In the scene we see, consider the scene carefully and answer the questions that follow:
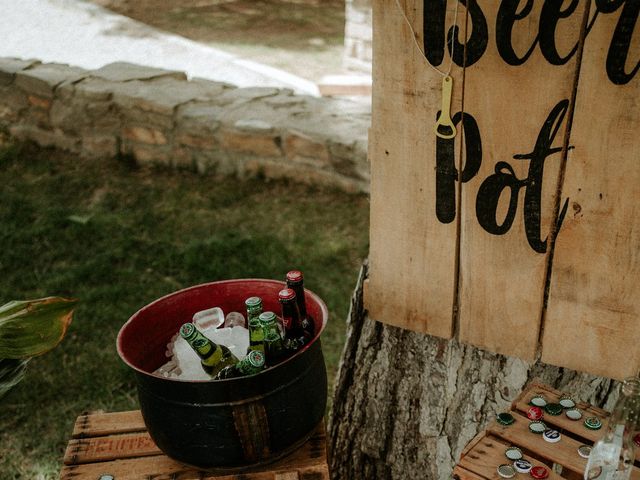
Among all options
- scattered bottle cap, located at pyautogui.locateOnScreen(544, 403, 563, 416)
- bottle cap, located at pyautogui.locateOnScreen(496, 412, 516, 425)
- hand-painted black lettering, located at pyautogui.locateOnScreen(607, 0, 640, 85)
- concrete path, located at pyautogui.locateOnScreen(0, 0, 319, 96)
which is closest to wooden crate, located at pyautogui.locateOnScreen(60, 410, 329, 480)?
bottle cap, located at pyautogui.locateOnScreen(496, 412, 516, 425)

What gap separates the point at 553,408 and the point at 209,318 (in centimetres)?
95

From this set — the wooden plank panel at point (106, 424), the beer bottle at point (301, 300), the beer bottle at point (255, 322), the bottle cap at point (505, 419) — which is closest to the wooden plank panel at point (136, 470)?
the wooden plank panel at point (106, 424)

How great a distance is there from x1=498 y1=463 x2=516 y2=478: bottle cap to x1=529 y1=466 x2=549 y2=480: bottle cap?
38 mm

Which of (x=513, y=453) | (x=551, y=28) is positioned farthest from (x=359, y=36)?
(x=513, y=453)

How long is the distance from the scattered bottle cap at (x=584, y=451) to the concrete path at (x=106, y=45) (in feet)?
18.6

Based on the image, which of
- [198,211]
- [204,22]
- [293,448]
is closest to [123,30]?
[204,22]

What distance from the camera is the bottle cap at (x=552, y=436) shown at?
1.53m

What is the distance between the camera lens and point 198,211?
13.5 feet

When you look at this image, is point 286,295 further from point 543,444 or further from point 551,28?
point 551,28

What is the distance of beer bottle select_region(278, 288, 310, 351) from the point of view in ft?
5.69

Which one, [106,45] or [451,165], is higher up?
[451,165]

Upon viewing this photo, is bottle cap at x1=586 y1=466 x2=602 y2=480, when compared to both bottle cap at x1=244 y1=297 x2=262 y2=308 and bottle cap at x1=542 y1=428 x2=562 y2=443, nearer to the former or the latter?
bottle cap at x1=542 y1=428 x2=562 y2=443

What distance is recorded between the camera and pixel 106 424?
195 centimetres

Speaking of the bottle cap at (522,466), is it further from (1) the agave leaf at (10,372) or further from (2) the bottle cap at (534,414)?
(1) the agave leaf at (10,372)
